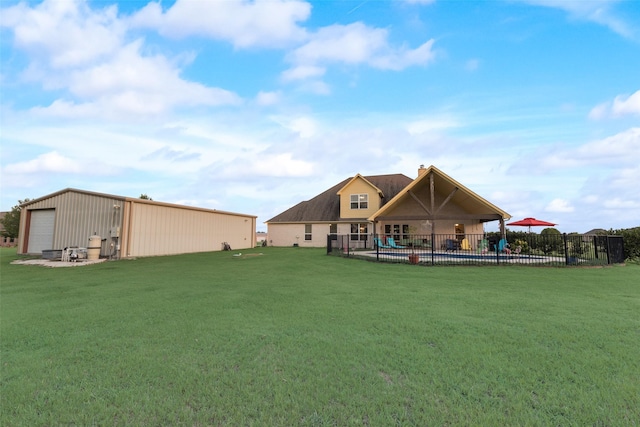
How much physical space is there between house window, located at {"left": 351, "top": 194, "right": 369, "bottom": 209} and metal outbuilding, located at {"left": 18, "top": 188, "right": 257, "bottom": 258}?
13.3 m

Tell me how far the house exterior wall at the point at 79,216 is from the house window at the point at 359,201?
18118 mm

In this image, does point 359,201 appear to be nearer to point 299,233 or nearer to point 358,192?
point 358,192

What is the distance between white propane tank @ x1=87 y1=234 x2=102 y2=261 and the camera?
1703 centimetres

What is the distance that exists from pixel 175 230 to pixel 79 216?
18.9 feet

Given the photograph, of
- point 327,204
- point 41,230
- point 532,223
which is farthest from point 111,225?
point 532,223

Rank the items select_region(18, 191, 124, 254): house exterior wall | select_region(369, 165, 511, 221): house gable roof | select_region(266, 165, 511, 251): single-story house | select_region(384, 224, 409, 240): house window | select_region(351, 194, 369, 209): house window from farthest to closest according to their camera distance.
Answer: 1. select_region(351, 194, 369, 209): house window
2. select_region(384, 224, 409, 240): house window
3. select_region(266, 165, 511, 251): single-story house
4. select_region(369, 165, 511, 221): house gable roof
5. select_region(18, 191, 124, 254): house exterior wall

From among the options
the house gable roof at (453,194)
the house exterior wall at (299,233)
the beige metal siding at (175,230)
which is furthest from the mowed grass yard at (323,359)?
the house exterior wall at (299,233)

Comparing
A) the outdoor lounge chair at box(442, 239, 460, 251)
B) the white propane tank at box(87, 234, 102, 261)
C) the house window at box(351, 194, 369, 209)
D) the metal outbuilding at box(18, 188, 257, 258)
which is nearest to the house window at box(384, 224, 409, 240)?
the house window at box(351, 194, 369, 209)

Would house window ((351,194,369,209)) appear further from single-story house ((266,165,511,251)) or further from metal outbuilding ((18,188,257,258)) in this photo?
metal outbuilding ((18,188,257,258))

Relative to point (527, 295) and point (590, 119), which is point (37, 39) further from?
point (590, 119)

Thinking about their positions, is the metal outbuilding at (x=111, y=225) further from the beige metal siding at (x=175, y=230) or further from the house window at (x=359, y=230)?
the house window at (x=359, y=230)

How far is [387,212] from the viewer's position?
76.4 ft

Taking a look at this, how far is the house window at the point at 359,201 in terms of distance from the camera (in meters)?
27.2

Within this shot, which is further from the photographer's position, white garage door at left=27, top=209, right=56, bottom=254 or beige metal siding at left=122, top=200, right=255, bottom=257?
white garage door at left=27, top=209, right=56, bottom=254
